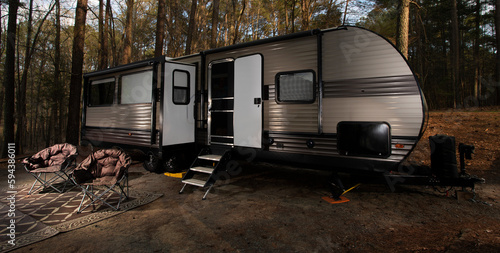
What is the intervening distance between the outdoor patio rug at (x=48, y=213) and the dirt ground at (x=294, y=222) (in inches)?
7.6

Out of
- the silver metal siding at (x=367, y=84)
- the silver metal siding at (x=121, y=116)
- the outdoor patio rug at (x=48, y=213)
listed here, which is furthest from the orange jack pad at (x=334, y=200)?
the silver metal siding at (x=121, y=116)

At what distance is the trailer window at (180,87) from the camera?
19.1ft

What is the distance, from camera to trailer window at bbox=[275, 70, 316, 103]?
14.3ft

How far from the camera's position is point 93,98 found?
8.06m

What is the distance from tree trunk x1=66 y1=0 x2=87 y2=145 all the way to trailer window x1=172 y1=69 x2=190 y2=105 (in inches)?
223

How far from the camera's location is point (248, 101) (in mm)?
5055

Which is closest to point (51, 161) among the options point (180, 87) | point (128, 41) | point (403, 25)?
point (180, 87)

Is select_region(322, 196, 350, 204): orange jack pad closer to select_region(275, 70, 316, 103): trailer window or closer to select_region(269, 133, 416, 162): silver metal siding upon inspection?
select_region(269, 133, 416, 162): silver metal siding

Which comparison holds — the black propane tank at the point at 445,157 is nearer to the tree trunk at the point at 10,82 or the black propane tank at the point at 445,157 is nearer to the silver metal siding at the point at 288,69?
the silver metal siding at the point at 288,69

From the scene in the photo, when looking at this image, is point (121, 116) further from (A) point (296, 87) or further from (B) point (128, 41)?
(B) point (128, 41)

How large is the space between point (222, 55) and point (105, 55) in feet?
31.1

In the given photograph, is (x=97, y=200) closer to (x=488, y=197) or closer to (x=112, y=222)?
(x=112, y=222)

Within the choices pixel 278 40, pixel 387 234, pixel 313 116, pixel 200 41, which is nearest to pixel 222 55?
pixel 278 40

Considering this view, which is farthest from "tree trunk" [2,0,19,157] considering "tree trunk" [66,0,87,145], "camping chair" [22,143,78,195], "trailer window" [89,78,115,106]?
"camping chair" [22,143,78,195]
